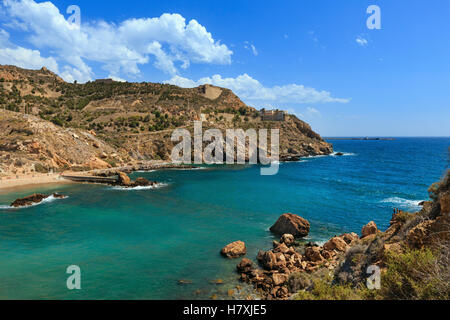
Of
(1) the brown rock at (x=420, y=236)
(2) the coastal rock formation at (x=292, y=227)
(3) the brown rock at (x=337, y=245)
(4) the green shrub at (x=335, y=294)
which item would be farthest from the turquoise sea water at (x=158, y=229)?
(1) the brown rock at (x=420, y=236)

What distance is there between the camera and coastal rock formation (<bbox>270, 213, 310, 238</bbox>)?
1716 cm

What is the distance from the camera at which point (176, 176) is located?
4522 cm

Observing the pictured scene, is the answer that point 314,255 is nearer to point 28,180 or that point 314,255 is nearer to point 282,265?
point 282,265

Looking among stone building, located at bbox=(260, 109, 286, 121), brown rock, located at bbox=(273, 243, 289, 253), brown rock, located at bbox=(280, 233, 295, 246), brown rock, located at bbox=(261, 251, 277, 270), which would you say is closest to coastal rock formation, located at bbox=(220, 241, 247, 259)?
brown rock, located at bbox=(261, 251, 277, 270)

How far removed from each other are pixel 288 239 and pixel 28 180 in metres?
37.8

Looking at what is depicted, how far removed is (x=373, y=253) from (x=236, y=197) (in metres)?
21.4

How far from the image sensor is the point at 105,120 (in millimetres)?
71688

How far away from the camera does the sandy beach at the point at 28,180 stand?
3381 centimetres

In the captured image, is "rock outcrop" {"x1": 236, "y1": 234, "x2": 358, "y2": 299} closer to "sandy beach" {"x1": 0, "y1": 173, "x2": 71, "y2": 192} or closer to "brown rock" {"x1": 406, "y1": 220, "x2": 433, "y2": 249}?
"brown rock" {"x1": 406, "y1": 220, "x2": 433, "y2": 249}

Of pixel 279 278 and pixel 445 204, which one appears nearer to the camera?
pixel 445 204

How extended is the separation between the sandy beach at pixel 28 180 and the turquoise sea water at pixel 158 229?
161 inches

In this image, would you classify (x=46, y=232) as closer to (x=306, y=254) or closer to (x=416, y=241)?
(x=306, y=254)

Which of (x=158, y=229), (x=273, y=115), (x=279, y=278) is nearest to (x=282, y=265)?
(x=279, y=278)

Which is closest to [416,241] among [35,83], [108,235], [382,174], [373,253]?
[373,253]
